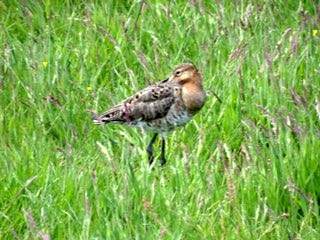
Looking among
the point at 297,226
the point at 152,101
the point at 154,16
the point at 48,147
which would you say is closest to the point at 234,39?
the point at 154,16

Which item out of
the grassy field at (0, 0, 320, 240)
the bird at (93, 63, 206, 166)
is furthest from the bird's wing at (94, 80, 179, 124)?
the grassy field at (0, 0, 320, 240)

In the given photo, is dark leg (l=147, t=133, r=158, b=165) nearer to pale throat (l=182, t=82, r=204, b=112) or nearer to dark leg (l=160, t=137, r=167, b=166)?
dark leg (l=160, t=137, r=167, b=166)

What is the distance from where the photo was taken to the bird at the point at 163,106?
25.0 feet

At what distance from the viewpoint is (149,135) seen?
8023 mm

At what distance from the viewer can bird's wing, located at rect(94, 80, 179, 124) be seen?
25.1 ft

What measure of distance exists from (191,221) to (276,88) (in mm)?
1688

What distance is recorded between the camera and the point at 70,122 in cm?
780

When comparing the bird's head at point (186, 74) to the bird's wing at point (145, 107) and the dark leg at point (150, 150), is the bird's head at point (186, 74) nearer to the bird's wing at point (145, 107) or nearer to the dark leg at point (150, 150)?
the bird's wing at point (145, 107)

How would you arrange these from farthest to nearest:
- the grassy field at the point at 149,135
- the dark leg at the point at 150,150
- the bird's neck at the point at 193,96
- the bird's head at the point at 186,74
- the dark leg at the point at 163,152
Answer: the bird's head at the point at 186,74 < the bird's neck at the point at 193,96 < the dark leg at the point at 150,150 < the dark leg at the point at 163,152 < the grassy field at the point at 149,135

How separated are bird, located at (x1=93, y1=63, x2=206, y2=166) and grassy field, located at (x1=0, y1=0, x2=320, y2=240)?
110mm

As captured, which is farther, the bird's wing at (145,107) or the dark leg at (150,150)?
the bird's wing at (145,107)

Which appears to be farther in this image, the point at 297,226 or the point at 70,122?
the point at 70,122

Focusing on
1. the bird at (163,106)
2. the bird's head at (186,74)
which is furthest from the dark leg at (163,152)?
the bird's head at (186,74)

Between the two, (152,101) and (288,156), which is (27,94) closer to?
(152,101)
